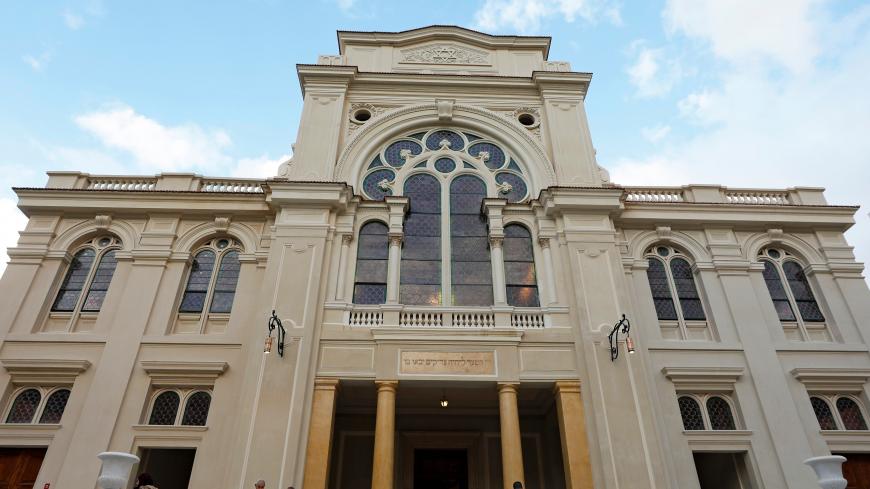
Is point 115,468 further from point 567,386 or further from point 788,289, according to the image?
point 788,289

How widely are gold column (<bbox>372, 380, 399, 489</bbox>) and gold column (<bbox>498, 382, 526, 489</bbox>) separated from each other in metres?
2.61

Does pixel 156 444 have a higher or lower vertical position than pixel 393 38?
lower

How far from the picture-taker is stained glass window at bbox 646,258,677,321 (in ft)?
50.0

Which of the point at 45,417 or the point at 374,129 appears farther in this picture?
the point at 374,129

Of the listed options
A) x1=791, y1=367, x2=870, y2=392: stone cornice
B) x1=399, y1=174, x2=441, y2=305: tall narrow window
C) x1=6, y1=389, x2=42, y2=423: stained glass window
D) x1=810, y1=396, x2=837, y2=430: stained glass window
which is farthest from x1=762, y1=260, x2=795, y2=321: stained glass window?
x1=6, y1=389, x2=42, y2=423: stained glass window

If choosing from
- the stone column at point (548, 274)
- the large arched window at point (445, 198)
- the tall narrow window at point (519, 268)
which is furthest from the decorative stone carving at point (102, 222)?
the stone column at point (548, 274)

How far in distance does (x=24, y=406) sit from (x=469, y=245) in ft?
41.1

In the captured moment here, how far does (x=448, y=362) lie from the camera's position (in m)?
13.0

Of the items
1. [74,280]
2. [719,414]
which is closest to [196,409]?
[74,280]

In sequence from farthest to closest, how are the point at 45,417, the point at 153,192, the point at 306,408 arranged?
1. the point at 153,192
2. the point at 45,417
3. the point at 306,408

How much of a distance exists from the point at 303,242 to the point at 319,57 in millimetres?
8446

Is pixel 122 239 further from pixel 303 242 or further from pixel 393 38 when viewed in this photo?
pixel 393 38

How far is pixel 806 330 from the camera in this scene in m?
15.1

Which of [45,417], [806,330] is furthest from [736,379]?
[45,417]
